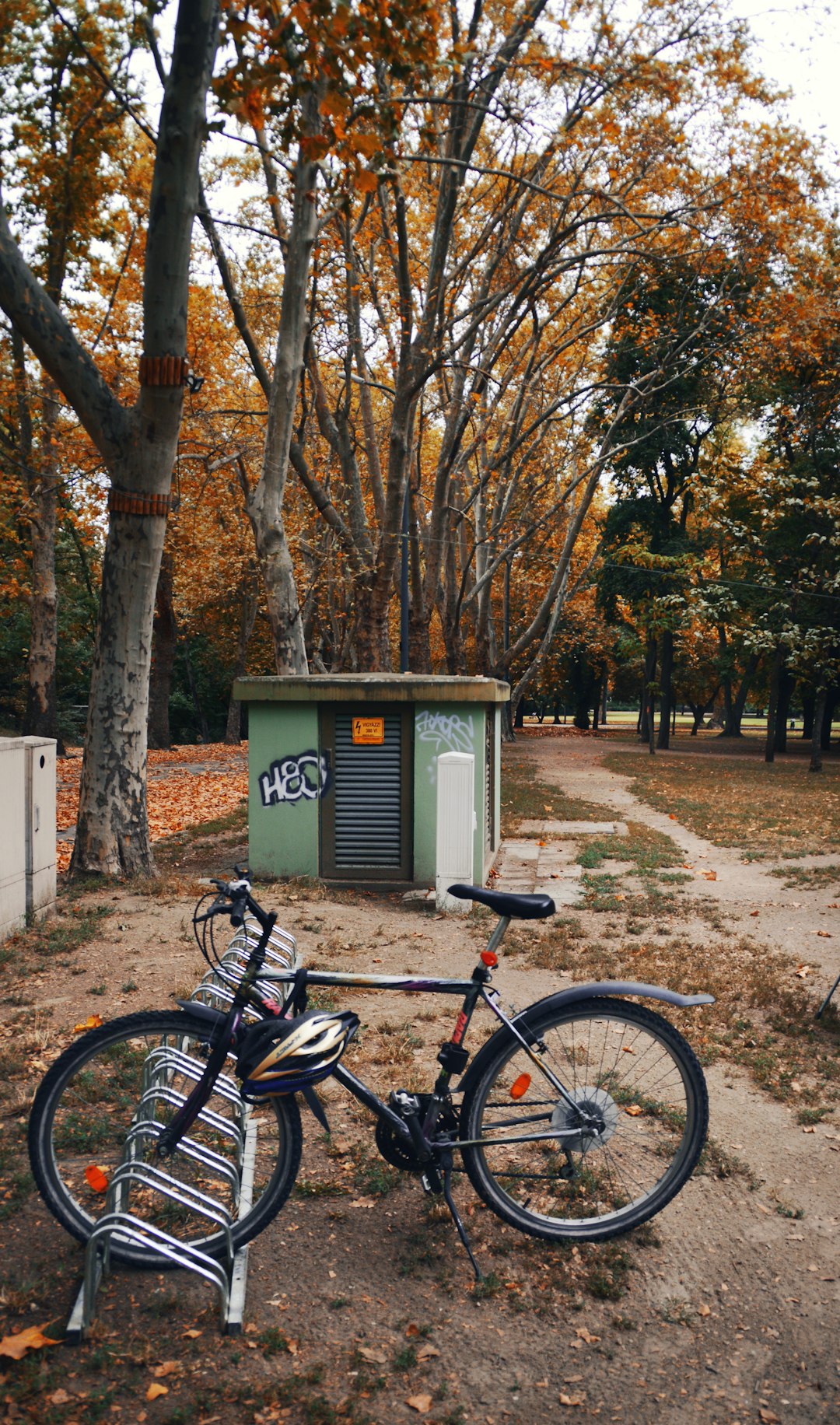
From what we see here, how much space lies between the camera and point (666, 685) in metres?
33.6

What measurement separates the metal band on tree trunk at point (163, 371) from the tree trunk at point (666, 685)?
23.7m

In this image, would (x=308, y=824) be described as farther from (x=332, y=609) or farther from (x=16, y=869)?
(x=332, y=609)

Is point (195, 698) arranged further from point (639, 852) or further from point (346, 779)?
point (346, 779)

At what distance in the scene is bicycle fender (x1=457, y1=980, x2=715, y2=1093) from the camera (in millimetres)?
3365

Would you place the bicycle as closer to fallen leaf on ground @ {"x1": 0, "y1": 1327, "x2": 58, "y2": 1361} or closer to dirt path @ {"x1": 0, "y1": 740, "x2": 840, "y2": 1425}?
dirt path @ {"x1": 0, "y1": 740, "x2": 840, "y2": 1425}

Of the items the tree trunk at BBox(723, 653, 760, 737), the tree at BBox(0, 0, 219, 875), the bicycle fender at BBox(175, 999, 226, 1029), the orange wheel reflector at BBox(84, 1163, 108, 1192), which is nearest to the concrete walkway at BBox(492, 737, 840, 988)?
the tree at BBox(0, 0, 219, 875)

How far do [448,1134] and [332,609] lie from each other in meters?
26.4

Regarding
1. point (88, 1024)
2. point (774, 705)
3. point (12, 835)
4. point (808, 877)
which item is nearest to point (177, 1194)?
point (88, 1024)

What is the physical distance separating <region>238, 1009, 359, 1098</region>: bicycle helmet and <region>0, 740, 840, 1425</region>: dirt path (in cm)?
65

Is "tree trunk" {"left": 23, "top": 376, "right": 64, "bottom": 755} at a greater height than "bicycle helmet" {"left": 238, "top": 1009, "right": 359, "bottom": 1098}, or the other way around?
"tree trunk" {"left": 23, "top": 376, "right": 64, "bottom": 755}

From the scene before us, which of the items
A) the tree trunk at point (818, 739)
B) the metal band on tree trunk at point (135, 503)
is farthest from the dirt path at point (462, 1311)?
the tree trunk at point (818, 739)

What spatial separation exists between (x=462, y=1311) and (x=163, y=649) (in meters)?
25.6

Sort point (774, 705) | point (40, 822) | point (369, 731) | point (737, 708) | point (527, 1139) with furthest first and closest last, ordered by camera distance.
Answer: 1. point (737, 708)
2. point (774, 705)
3. point (369, 731)
4. point (40, 822)
5. point (527, 1139)

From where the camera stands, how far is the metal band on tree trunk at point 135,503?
8680 millimetres
